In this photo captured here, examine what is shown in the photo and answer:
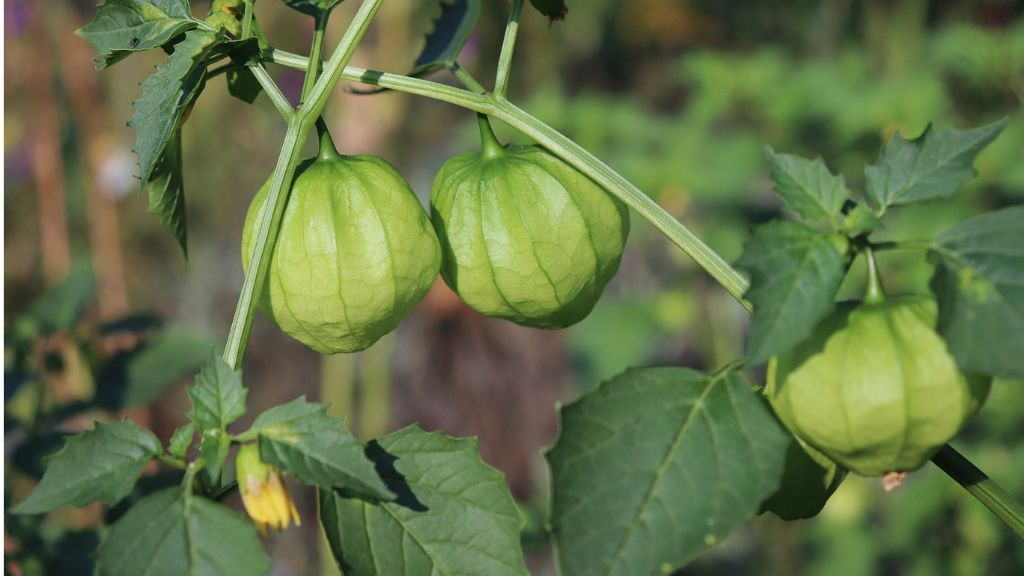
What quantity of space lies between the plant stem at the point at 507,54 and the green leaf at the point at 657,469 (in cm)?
18

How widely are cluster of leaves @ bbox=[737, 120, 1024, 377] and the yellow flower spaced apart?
0.24 meters

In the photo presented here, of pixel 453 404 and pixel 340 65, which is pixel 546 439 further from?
pixel 340 65

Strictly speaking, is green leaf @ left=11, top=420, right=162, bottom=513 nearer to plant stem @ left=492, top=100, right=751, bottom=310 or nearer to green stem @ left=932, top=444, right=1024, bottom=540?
plant stem @ left=492, top=100, right=751, bottom=310

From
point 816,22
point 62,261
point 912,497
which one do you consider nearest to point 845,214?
point 912,497

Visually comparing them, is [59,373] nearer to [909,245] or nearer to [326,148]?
[326,148]

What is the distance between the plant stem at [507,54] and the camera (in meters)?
0.57

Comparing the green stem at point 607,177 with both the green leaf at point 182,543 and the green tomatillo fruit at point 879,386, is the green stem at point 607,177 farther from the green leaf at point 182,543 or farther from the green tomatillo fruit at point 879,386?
the green leaf at point 182,543

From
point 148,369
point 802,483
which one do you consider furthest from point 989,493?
point 148,369

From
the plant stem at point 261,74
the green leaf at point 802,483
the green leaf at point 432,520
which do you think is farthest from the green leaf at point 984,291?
the plant stem at point 261,74

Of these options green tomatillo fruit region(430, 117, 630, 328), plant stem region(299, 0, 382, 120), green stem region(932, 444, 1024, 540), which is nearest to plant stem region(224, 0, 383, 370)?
plant stem region(299, 0, 382, 120)

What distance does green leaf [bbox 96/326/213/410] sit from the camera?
979 millimetres

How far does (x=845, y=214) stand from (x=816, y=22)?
339 cm

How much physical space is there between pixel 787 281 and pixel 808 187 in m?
0.10

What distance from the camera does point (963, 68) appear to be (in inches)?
83.9
